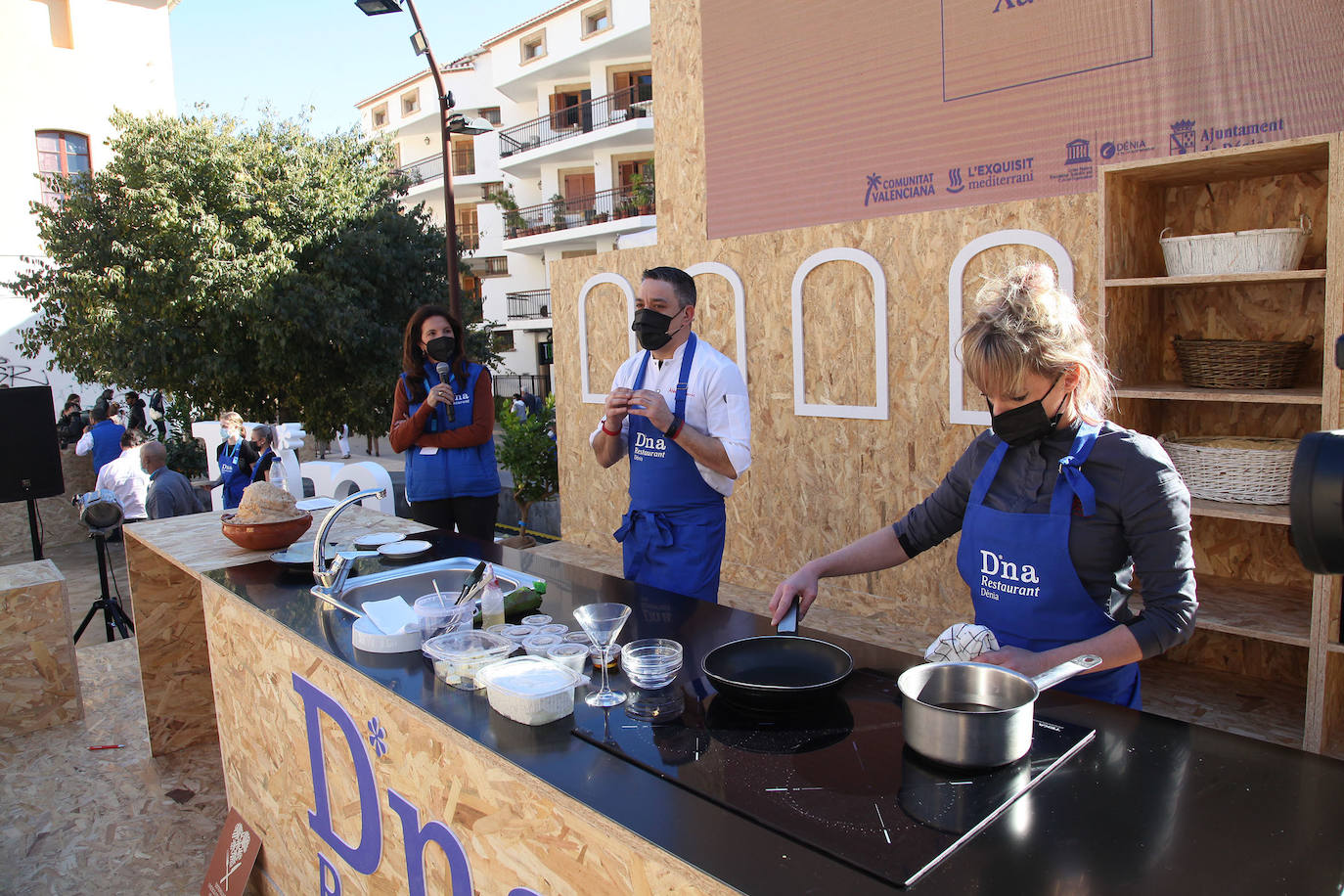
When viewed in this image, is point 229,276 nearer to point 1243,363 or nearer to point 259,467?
point 259,467

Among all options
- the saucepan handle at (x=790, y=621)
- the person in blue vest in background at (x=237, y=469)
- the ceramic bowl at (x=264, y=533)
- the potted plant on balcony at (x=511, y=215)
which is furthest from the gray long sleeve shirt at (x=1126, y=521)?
the potted plant on balcony at (x=511, y=215)

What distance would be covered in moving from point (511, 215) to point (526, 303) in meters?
3.36

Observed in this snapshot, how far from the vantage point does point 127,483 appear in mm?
8703

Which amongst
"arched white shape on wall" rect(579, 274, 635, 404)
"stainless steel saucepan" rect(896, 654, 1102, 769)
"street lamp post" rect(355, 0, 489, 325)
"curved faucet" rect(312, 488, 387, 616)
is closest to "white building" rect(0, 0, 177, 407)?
"street lamp post" rect(355, 0, 489, 325)

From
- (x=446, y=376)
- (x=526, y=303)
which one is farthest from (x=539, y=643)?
(x=526, y=303)

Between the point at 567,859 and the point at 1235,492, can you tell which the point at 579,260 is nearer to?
the point at 1235,492

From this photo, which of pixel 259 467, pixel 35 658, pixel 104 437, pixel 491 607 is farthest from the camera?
pixel 104 437

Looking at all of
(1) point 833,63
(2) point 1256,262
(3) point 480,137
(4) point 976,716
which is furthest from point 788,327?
(3) point 480,137

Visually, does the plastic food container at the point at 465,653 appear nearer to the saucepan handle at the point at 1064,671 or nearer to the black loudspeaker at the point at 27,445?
the saucepan handle at the point at 1064,671

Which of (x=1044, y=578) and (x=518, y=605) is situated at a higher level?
(x=1044, y=578)

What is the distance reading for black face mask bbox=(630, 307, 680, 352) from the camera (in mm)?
3238

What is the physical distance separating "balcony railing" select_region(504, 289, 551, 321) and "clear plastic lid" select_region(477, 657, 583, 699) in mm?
29434

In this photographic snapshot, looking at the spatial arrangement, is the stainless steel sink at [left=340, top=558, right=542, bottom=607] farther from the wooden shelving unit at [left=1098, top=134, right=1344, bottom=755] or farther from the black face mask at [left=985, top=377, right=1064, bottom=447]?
the wooden shelving unit at [left=1098, top=134, right=1344, bottom=755]

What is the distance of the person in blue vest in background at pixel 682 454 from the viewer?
324cm
